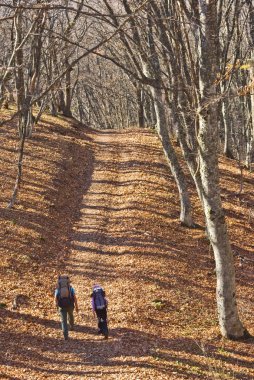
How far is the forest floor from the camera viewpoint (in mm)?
9250

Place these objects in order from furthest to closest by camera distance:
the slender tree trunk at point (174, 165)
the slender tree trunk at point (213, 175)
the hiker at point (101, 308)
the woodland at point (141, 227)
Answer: the slender tree trunk at point (174, 165), the hiker at point (101, 308), the woodland at point (141, 227), the slender tree trunk at point (213, 175)

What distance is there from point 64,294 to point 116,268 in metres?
4.05

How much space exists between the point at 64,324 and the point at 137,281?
3523 millimetres

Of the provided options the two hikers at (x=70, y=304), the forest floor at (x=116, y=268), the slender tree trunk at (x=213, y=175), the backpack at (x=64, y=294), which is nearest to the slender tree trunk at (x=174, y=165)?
the forest floor at (x=116, y=268)

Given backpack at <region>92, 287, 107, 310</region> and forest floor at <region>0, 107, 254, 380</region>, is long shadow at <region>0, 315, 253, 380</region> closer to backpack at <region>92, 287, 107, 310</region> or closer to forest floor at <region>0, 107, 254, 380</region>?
forest floor at <region>0, 107, 254, 380</region>

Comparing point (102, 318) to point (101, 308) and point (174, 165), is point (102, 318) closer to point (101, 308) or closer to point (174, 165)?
point (101, 308)

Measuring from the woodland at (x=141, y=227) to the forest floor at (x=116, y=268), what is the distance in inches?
1.9

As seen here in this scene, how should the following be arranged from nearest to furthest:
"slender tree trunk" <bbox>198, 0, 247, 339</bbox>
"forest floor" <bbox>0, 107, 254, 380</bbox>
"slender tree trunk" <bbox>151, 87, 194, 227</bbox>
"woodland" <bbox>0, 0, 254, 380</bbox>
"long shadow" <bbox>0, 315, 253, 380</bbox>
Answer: "slender tree trunk" <bbox>198, 0, 247, 339</bbox> < "long shadow" <bbox>0, 315, 253, 380</bbox> < "woodland" <bbox>0, 0, 254, 380</bbox> < "forest floor" <bbox>0, 107, 254, 380</bbox> < "slender tree trunk" <bbox>151, 87, 194, 227</bbox>

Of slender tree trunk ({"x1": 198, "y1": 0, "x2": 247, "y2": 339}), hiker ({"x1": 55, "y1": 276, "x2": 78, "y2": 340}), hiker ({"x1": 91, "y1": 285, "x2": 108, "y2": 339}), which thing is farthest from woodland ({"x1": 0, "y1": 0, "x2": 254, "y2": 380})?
hiker ({"x1": 55, "y1": 276, "x2": 78, "y2": 340})

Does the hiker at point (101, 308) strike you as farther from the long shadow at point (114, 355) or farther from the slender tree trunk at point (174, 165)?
the slender tree trunk at point (174, 165)

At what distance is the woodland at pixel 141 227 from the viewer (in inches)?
352

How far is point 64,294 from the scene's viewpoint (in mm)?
10062

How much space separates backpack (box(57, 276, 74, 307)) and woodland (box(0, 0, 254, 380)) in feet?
2.87

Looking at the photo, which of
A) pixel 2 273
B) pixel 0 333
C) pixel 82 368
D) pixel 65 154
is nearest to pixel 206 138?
pixel 82 368
